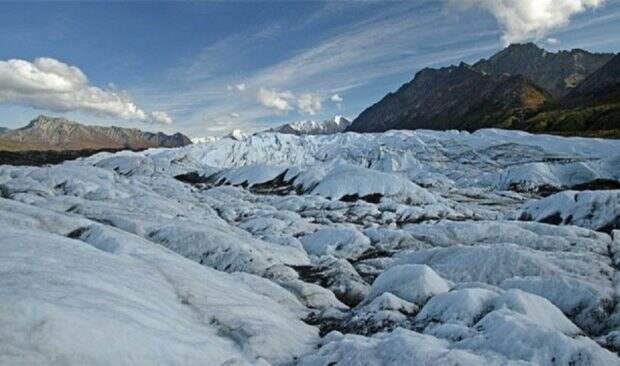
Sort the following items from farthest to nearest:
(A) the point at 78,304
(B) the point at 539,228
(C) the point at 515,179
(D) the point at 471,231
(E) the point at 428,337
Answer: (C) the point at 515,179, (D) the point at 471,231, (B) the point at 539,228, (E) the point at 428,337, (A) the point at 78,304

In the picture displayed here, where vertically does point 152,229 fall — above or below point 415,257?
above

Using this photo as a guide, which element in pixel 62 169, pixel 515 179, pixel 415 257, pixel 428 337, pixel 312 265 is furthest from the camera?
pixel 515 179

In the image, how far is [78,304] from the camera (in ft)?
61.1

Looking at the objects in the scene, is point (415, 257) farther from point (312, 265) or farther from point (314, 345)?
point (314, 345)

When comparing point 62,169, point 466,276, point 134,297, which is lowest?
point 466,276

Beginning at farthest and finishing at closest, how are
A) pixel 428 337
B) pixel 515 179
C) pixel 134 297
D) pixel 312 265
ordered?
1. pixel 515 179
2. pixel 312 265
3. pixel 134 297
4. pixel 428 337

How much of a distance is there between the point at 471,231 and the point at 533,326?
121ft

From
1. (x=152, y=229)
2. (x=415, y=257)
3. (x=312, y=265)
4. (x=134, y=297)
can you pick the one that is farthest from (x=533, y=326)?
(x=152, y=229)

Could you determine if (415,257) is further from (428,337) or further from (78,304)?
(78,304)

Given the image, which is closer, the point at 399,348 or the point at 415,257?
the point at 399,348

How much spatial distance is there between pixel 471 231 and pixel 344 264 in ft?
58.6

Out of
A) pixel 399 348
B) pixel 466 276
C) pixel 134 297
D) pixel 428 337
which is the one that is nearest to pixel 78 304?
pixel 134 297

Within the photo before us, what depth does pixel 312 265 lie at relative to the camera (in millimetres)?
48094

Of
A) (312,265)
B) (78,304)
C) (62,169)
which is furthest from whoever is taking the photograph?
(62,169)
